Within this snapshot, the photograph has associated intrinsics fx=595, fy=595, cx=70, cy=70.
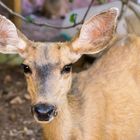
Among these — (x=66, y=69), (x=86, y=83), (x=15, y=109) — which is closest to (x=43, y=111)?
(x=66, y=69)

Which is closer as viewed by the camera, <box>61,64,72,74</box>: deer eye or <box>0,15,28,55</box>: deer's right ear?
<box>61,64,72,74</box>: deer eye

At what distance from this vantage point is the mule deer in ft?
11.5

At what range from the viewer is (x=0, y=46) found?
12.5 feet

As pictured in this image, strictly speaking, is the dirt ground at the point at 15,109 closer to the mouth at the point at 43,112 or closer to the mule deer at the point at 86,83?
the mule deer at the point at 86,83

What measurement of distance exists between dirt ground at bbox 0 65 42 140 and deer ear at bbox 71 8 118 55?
1437 mm

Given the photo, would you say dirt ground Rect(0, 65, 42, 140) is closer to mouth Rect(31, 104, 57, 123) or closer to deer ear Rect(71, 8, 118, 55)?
deer ear Rect(71, 8, 118, 55)

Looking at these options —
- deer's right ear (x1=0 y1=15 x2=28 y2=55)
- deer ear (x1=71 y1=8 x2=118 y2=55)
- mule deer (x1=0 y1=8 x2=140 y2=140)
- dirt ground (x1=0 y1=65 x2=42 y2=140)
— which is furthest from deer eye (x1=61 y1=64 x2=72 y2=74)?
dirt ground (x1=0 y1=65 x2=42 y2=140)

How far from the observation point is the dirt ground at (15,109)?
5.05 m

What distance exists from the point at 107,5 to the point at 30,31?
133 centimetres

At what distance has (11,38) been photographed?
12.3 ft

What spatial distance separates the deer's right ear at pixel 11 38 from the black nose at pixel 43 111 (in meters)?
0.47

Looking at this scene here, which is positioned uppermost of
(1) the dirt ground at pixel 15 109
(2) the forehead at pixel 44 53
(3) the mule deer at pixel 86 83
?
(2) the forehead at pixel 44 53

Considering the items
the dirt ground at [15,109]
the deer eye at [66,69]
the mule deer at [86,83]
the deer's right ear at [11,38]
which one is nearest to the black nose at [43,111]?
the mule deer at [86,83]

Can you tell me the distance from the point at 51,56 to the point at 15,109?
1973 mm
